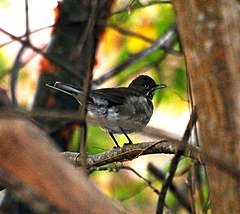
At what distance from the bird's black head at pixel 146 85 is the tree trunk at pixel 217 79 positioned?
441cm

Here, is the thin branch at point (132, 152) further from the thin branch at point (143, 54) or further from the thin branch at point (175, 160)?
the thin branch at point (143, 54)

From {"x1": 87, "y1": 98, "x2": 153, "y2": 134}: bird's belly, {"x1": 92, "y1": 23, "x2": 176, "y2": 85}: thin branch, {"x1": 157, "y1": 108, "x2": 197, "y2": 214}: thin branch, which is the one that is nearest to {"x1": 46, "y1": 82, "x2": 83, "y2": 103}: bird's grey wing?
{"x1": 87, "y1": 98, "x2": 153, "y2": 134}: bird's belly

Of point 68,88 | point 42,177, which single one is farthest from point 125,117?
point 42,177

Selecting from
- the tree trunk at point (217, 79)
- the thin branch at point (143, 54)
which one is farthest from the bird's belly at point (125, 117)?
the tree trunk at point (217, 79)

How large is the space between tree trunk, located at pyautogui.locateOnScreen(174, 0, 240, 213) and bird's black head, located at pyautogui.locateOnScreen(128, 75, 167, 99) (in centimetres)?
441

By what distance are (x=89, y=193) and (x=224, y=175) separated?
1.41 ft

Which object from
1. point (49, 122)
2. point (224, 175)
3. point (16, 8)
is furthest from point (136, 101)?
point (224, 175)

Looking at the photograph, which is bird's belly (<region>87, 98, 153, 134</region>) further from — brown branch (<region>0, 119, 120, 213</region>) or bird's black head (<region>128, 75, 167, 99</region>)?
brown branch (<region>0, 119, 120, 213</region>)

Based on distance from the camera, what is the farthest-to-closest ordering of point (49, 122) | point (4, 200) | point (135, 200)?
point (135, 200) < point (49, 122) < point (4, 200)

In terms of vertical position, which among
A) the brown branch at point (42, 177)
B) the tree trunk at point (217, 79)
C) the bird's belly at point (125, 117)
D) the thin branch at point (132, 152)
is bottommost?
the bird's belly at point (125, 117)

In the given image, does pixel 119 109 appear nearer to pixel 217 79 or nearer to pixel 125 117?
pixel 125 117

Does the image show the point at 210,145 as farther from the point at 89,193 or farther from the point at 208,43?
the point at 89,193

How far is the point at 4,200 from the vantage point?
16.0 ft

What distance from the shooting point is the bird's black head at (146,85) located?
20.7 feet
